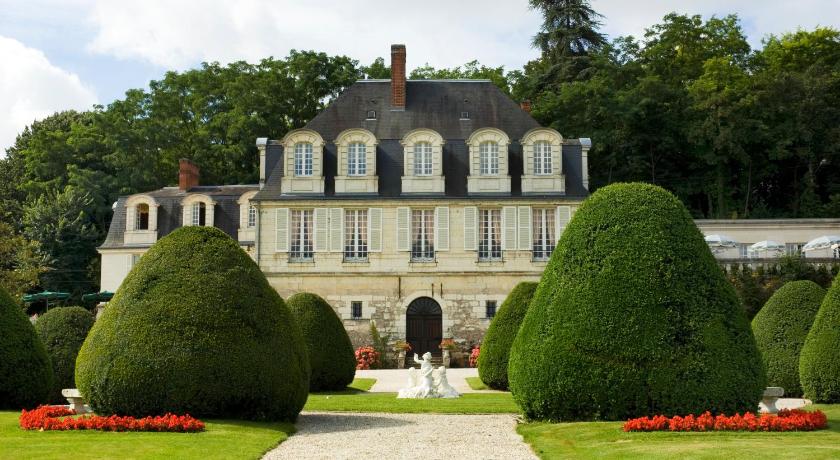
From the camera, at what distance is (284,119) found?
148 ft

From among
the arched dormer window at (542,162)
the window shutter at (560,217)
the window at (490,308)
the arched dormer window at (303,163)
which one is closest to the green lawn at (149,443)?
the window at (490,308)

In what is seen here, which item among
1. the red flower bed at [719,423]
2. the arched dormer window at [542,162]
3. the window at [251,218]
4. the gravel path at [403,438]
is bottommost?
the gravel path at [403,438]

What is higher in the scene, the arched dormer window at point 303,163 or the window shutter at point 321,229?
the arched dormer window at point 303,163

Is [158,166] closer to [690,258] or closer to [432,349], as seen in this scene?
[432,349]

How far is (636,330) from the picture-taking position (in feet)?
41.9

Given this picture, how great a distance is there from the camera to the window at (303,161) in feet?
109

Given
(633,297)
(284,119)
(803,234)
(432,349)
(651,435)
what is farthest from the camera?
(284,119)

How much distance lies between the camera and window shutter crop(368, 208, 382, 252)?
32.8 metres

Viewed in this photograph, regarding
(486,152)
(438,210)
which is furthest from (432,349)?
(486,152)

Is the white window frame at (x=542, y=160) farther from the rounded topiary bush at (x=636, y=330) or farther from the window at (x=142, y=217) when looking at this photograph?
the rounded topiary bush at (x=636, y=330)

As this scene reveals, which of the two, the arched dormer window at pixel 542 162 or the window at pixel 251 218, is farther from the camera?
the window at pixel 251 218

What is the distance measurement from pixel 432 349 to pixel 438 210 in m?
4.61

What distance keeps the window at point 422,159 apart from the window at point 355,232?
2290 mm

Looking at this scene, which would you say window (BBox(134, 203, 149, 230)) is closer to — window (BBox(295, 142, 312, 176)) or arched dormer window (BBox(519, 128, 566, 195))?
window (BBox(295, 142, 312, 176))
